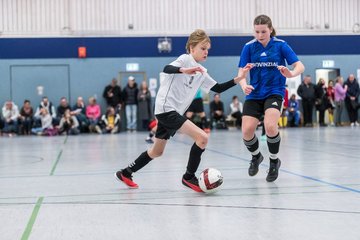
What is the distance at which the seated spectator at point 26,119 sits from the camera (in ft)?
68.2

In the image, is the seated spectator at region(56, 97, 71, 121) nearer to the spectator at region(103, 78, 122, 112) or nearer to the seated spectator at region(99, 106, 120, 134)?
the seated spectator at region(99, 106, 120, 134)

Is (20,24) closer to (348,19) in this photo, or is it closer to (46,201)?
(348,19)

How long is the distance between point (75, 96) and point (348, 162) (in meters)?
16.2

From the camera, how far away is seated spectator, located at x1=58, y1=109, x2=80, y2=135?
800 inches

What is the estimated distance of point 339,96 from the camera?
22.9 metres

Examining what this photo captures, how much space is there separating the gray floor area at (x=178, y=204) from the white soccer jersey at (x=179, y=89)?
0.78 metres

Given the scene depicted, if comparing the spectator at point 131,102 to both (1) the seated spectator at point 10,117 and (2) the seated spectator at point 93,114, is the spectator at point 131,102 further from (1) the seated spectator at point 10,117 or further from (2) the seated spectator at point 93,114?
(1) the seated spectator at point 10,117

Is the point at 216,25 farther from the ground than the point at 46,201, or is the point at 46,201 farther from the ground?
the point at 216,25

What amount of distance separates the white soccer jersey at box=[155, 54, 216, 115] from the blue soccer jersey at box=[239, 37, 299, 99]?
0.81 meters

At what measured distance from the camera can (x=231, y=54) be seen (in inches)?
922

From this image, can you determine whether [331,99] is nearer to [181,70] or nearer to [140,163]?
[140,163]

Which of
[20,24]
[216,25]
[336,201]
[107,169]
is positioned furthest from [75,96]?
[336,201]

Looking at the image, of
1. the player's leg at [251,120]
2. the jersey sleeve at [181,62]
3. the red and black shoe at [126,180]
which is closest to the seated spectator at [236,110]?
the player's leg at [251,120]

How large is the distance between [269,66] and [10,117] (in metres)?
16.2
